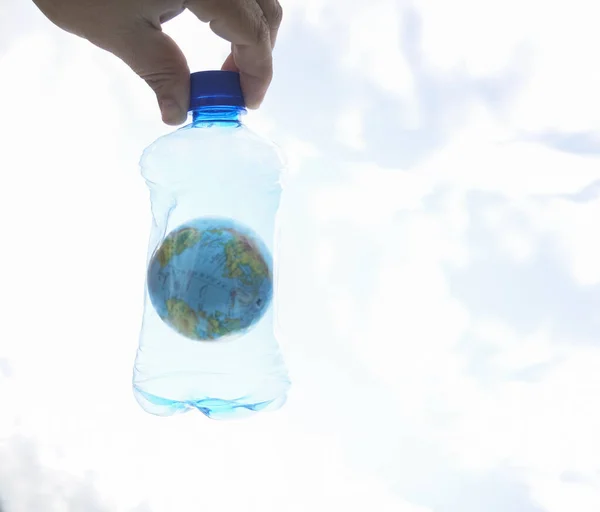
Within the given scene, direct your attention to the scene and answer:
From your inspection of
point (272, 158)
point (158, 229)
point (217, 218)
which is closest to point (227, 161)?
point (272, 158)

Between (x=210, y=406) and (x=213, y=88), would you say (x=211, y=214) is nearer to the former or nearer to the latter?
(x=213, y=88)

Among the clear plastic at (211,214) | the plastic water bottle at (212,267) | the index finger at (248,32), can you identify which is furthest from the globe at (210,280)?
the index finger at (248,32)

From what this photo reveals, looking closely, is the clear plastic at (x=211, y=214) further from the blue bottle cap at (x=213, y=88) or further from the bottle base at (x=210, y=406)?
the blue bottle cap at (x=213, y=88)

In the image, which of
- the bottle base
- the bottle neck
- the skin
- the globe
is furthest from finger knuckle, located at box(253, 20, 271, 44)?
the bottle base

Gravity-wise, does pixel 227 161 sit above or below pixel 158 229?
above

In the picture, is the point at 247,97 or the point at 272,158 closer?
the point at 247,97

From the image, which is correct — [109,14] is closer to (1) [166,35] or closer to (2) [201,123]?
(1) [166,35]

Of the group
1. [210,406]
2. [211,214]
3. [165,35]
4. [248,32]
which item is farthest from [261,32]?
[210,406]

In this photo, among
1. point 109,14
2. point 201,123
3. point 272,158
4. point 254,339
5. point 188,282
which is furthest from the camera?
point 272,158
